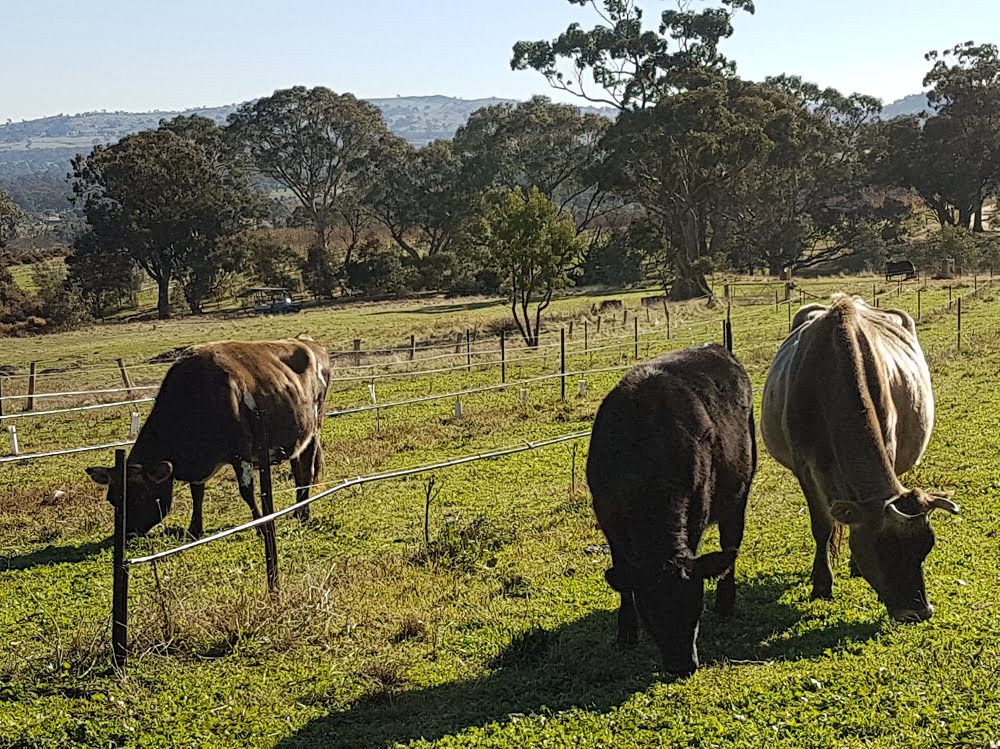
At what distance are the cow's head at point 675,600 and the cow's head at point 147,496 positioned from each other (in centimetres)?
553

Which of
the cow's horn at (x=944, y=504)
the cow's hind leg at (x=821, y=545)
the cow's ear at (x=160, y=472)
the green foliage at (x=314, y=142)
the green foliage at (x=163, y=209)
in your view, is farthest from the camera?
the green foliage at (x=314, y=142)

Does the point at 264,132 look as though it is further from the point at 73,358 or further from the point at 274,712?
the point at 274,712

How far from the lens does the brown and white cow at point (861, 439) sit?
21.5 ft

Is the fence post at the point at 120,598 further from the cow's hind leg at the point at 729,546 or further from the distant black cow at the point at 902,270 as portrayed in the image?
the distant black cow at the point at 902,270

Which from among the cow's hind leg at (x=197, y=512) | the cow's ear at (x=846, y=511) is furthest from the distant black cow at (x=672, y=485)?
the cow's hind leg at (x=197, y=512)

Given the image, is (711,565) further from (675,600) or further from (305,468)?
(305,468)

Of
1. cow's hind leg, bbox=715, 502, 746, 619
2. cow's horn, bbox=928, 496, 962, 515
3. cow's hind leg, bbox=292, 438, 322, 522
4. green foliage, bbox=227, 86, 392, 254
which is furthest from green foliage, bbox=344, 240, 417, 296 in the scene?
cow's horn, bbox=928, 496, 962, 515

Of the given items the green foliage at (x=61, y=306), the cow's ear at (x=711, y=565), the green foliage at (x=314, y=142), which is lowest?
the cow's ear at (x=711, y=565)

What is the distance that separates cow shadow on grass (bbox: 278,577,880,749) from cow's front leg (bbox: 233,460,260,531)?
4.24 metres

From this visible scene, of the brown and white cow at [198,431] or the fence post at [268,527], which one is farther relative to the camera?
the brown and white cow at [198,431]

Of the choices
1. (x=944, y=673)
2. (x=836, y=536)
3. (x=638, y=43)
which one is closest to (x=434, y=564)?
(x=836, y=536)

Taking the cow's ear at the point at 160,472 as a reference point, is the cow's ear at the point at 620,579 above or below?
below

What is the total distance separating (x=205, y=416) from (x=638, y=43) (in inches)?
1834

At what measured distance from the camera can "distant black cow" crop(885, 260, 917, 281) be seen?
44.1 meters
